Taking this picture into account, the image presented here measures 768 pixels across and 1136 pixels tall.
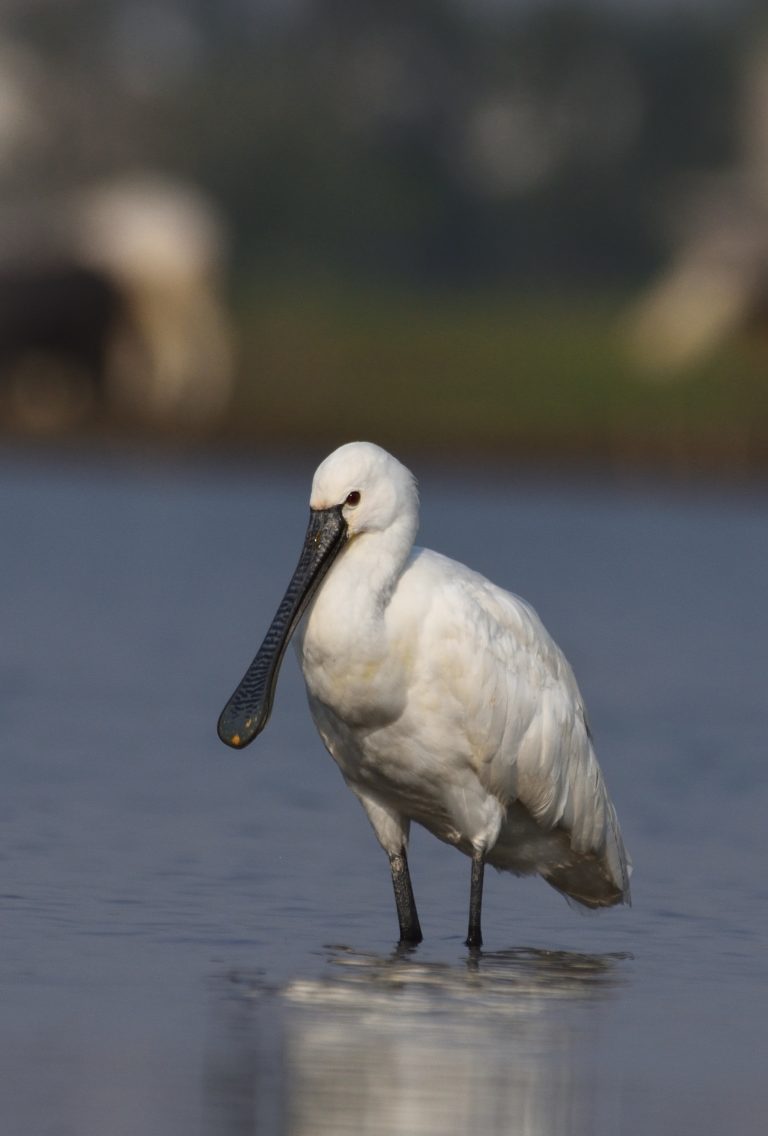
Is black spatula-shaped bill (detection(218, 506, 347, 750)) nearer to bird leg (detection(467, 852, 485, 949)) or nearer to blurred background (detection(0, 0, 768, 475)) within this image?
bird leg (detection(467, 852, 485, 949))

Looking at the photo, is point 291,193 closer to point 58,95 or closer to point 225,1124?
point 58,95

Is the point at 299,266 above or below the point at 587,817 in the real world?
above

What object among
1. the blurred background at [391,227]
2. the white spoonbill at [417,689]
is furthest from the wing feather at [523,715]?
the blurred background at [391,227]

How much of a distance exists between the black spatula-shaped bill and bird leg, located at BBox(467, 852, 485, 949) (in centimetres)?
89

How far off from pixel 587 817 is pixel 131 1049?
8.28 ft

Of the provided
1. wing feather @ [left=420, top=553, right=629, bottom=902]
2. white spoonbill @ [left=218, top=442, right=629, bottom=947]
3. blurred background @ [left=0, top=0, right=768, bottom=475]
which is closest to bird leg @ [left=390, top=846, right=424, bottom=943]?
white spoonbill @ [left=218, top=442, right=629, bottom=947]

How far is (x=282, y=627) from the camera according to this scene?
9328 mm

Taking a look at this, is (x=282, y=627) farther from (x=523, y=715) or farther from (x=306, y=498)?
(x=306, y=498)

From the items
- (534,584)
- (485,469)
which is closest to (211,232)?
(485,469)

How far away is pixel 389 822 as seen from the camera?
957 centimetres

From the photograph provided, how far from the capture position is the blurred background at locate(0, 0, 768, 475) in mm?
36250

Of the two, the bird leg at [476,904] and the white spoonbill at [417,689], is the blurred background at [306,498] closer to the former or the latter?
the bird leg at [476,904]

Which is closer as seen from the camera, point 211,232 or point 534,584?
point 534,584

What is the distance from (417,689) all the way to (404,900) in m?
0.81
